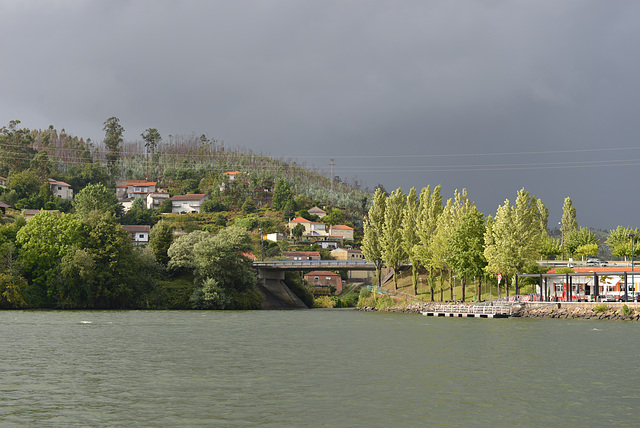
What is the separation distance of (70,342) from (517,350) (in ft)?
117

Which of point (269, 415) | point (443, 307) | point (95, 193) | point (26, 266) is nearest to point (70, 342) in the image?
point (269, 415)

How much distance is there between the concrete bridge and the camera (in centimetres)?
12925

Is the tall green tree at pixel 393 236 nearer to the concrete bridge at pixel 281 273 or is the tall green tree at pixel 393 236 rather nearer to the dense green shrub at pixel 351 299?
the concrete bridge at pixel 281 273

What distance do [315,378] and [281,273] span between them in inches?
4102

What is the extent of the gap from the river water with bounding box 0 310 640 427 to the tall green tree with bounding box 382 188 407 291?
55.1m

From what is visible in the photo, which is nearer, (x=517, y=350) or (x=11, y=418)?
(x=11, y=418)

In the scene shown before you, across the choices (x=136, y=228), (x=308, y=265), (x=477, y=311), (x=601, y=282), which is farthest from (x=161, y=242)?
(x=136, y=228)

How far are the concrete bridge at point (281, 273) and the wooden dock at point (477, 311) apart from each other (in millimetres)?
32483

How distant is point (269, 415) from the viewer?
1053 inches

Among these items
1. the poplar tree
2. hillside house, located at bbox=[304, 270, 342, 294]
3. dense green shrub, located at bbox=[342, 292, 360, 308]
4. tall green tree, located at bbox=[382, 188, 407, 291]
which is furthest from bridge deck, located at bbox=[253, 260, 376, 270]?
hillside house, located at bbox=[304, 270, 342, 294]

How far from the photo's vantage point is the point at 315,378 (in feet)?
120

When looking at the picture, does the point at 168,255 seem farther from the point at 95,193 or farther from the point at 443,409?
the point at 443,409

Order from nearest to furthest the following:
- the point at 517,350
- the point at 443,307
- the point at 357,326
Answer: the point at 517,350 < the point at 357,326 < the point at 443,307

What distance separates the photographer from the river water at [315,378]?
88.3 ft
